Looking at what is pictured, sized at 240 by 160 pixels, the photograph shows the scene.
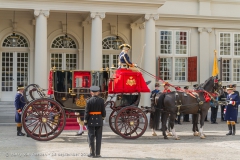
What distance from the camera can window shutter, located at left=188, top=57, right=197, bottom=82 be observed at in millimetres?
22359

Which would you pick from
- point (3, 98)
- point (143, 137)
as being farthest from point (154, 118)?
point (3, 98)

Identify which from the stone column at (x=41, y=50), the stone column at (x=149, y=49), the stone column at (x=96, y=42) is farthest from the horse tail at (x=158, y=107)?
the stone column at (x=41, y=50)

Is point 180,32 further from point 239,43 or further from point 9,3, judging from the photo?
point 9,3

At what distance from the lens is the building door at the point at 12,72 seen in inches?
824

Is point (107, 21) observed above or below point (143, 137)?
above

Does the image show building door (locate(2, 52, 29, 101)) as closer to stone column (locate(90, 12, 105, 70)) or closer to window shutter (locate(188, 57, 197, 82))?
stone column (locate(90, 12, 105, 70))

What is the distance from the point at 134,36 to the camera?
22.0 metres

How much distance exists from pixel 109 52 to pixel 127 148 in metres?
11.8

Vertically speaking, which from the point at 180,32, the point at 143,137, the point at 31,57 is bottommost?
Result: the point at 143,137

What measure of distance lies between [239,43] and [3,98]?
12.6m

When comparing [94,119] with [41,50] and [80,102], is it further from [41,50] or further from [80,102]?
[41,50]

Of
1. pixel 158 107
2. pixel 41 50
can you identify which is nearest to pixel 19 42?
pixel 41 50

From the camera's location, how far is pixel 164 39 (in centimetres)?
2241

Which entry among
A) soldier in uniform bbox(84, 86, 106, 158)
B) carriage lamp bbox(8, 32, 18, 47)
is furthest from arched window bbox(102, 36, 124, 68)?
soldier in uniform bbox(84, 86, 106, 158)
